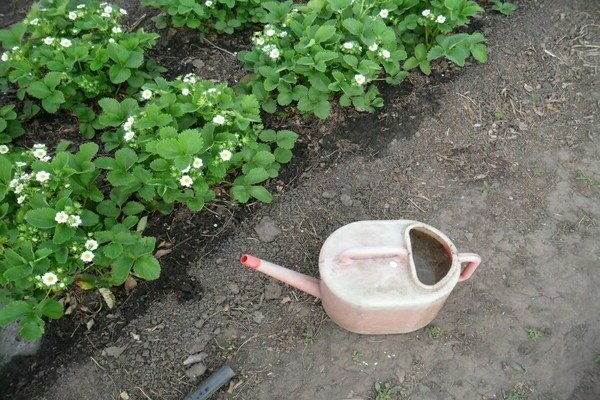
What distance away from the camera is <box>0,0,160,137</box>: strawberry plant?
9.80ft

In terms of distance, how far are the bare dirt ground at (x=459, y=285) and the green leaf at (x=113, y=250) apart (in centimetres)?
43

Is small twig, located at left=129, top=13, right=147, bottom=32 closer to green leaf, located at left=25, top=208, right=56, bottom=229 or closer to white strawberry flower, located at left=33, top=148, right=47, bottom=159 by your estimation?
white strawberry flower, located at left=33, top=148, right=47, bottom=159

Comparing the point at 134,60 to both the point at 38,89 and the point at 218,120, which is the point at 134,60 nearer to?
the point at 38,89

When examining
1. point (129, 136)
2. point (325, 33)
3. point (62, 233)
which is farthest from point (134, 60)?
point (62, 233)

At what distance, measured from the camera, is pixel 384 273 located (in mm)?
2176

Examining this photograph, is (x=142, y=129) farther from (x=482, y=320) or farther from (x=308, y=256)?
(x=482, y=320)

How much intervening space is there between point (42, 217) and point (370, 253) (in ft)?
4.57

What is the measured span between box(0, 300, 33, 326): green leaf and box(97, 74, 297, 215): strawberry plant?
1.92 feet

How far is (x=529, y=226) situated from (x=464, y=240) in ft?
1.23

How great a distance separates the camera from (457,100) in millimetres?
3338

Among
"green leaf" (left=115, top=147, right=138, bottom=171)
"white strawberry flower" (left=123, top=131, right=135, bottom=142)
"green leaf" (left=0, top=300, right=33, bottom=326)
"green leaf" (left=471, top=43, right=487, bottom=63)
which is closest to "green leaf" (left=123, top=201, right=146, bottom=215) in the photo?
"green leaf" (left=115, top=147, right=138, bottom=171)

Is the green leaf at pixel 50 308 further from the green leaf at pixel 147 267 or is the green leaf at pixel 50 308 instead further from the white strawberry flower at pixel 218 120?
the white strawberry flower at pixel 218 120

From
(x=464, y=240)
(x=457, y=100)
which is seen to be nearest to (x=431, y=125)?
(x=457, y=100)

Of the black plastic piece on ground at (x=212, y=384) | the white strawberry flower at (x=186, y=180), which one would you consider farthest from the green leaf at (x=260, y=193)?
the black plastic piece on ground at (x=212, y=384)
